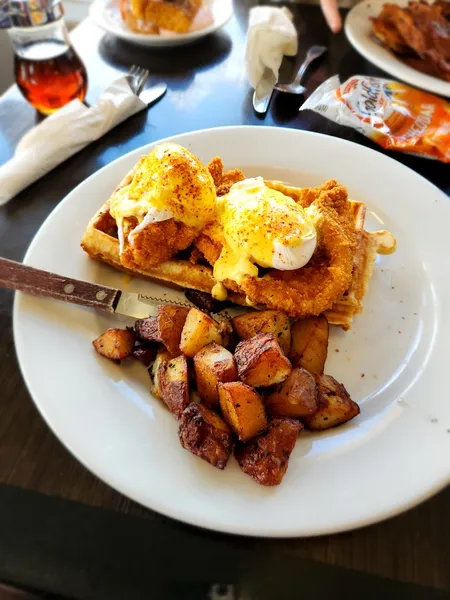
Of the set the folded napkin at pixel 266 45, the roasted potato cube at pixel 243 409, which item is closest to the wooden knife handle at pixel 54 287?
the roasted potato cube at pixel 243 409

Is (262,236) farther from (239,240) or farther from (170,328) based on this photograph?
(170,328)

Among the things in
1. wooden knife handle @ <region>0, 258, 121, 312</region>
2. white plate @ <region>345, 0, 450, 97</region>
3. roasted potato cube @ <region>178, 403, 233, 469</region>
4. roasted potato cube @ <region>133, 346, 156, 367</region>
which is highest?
white plate @ <region>345, 0, 450, 97</region>

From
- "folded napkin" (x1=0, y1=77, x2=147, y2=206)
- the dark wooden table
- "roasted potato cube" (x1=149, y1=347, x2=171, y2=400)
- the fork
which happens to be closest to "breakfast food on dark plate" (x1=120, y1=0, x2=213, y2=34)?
the dark wooden table

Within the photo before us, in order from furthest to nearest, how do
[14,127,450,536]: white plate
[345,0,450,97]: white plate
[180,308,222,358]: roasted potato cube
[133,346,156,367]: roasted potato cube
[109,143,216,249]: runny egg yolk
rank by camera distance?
[345,0,450,97]: white plate → [109,143,216,249]: runny egg yolk → [133,346,156,367]: roasted potato cube → [180,308,222,358]: roasted potato cube → [14,127,450,536]: white plate

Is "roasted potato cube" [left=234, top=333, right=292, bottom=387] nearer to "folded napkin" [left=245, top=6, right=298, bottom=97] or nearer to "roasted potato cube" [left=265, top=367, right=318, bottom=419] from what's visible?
"roasted potato cube" [left=265, top=367, right=318, bottom=419]

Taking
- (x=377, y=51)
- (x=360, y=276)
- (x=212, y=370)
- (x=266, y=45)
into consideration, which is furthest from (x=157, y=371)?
(x=377, y=51)

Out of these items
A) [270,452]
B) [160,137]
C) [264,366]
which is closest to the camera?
[270,452]

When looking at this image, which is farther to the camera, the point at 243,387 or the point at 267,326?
the point at 267,326
